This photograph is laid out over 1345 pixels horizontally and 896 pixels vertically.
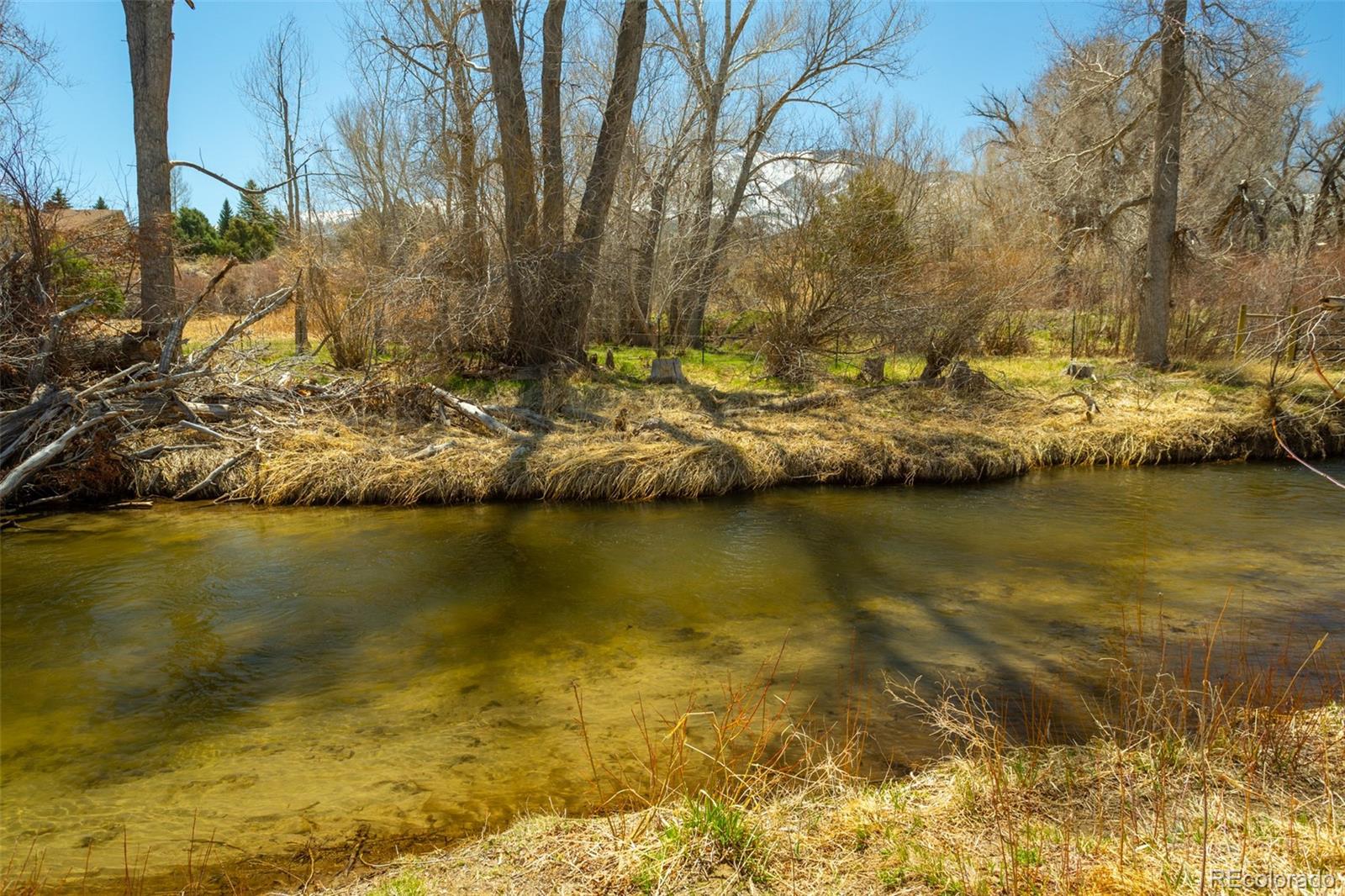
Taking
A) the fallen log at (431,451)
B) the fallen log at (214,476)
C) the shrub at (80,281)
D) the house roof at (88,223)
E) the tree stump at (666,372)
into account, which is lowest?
the fallen log at (214,476)

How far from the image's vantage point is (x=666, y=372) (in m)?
14.5

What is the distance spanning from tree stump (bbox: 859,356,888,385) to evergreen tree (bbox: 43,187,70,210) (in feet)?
39.2

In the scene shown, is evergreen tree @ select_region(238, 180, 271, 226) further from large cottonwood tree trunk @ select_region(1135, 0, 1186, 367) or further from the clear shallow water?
large cottonwood tree trunk @ select_region(1135, 0, 1186, 367)

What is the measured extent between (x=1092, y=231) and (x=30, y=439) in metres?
18.7

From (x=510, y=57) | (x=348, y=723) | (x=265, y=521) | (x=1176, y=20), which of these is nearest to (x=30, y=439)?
(x=265, y=521)

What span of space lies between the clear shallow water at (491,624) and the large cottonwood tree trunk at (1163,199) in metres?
6.47

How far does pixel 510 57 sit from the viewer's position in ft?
44.0

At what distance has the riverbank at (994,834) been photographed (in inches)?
114

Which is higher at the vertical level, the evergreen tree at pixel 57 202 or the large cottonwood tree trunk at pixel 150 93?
the large cottonwood tree trunk at pixel 150 93

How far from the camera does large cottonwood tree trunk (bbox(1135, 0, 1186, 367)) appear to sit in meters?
15.4

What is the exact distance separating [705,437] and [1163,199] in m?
11.2

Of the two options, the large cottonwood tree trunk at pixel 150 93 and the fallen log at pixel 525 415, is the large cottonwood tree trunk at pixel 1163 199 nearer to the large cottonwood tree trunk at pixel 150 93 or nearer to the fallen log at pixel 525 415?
the fallen log at pixel 525 415

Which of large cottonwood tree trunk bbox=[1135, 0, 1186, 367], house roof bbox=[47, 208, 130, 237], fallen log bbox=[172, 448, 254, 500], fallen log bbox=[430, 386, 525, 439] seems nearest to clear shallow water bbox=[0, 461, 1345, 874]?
fallen log bbox=[172, 448, 254, 500]

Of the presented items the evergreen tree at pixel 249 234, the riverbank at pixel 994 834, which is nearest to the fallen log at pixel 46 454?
the riverbank at pixel 994 834
